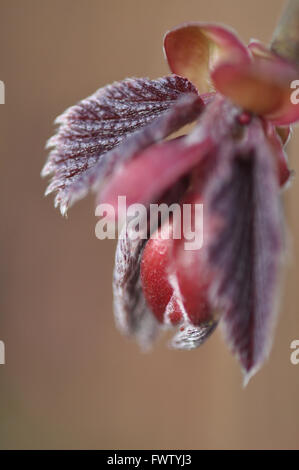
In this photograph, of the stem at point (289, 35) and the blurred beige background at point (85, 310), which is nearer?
the stem at point (289, 35)

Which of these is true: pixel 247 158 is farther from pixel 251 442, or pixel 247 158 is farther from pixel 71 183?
pixel 251 442

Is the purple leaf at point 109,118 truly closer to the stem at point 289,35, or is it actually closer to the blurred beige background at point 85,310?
the stem at point 289,35

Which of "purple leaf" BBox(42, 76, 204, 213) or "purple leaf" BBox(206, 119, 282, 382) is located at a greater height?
"purple leaf" BBox(42, 76, 204, 213)

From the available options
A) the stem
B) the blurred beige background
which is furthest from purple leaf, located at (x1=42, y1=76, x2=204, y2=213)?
the blurred beige background

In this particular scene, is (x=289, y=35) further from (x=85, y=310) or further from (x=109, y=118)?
(x=85, y=310)

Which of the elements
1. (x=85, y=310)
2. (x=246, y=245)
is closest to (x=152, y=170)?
(x=246, y=245)

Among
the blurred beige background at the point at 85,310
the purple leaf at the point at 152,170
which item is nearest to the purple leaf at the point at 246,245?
the purple leaf at the point at 152,170

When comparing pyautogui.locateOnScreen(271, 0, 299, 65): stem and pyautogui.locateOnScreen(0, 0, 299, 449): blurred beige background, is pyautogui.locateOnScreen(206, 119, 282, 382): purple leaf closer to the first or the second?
pyautogui.locateOnScreen(271, 0, 299, 65): stem
